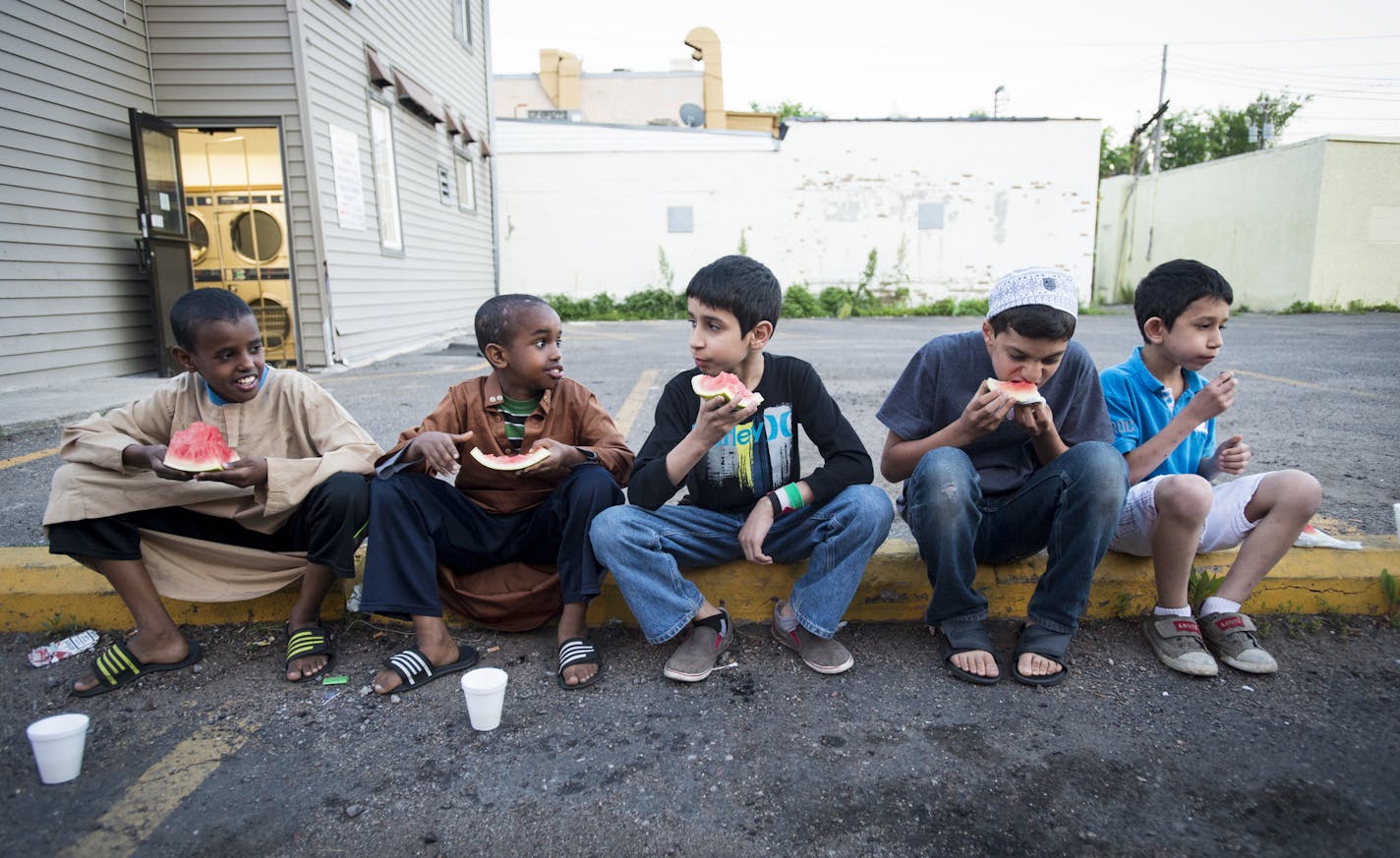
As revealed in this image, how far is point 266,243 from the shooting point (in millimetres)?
10484

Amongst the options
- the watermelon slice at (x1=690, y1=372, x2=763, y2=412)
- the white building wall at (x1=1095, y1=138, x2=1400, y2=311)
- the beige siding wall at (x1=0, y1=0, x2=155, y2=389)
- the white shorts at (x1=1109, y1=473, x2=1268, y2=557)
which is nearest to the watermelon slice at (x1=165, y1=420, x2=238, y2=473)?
the watermelon slice at (x1=690, y1=372, x2=763, y2=412)

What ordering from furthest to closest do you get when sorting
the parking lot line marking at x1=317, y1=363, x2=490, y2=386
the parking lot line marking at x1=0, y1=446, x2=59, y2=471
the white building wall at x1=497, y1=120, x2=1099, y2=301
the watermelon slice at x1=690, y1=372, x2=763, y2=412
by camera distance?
the white building wall at x1=497, y1=120, x2=1099, y2=301
the parking lot line marking at x1=317, y1=363, x2=490, y2=386
the parking lot line marking at x1=0, y1=446, x2=59, y2=471
the watermelon slice at x1=690, y1=372, x2=763, y2=412

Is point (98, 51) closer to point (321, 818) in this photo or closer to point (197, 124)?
point (197, 124)

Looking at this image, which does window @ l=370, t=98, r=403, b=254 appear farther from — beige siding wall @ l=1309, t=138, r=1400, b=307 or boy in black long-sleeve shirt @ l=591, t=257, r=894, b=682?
beige siding wall @ l=1309, t=138, r=1400, b=307

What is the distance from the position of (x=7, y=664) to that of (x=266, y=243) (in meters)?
9.17

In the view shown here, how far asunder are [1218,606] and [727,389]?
186 centimetres

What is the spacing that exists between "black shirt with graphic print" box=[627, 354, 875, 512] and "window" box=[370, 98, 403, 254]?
376 inches

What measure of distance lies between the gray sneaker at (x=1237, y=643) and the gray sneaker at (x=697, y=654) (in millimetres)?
1646

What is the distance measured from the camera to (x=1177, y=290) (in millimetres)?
2771

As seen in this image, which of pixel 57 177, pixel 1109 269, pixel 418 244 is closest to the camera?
pixel 57 177

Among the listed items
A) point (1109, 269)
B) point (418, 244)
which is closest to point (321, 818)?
point (418, 244)

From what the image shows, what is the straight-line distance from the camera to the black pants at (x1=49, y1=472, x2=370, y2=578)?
251cm

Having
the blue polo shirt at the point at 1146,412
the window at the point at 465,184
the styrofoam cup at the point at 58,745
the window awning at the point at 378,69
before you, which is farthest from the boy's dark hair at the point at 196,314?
the window at the point at 465,184

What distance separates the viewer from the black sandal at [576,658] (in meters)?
2.51
